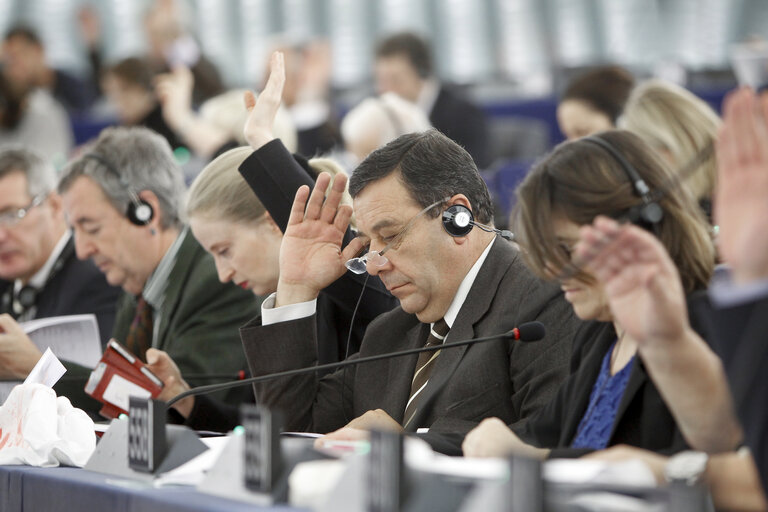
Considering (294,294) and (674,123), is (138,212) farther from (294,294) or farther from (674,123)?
(674,123)

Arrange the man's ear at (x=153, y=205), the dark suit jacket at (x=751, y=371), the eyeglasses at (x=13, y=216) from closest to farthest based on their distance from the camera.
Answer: the dark suit jacket at (x=751, y=371), the man's ear at (x=153, y=205), the eyeglasses at (x=13, y=216)

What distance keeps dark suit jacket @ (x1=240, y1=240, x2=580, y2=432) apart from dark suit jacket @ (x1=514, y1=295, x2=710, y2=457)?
107mm

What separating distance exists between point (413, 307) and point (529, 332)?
13.7 inches

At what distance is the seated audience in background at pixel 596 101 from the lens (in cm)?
456

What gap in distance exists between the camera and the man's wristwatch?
1474 millimetres

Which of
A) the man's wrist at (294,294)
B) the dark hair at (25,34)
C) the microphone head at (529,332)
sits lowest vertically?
the man's wrist at (294,294)

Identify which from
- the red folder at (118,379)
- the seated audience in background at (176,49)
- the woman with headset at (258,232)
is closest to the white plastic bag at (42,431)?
→ the red folder at (118,379)

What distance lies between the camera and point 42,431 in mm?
2191

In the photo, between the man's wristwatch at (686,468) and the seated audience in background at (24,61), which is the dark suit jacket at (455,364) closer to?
the man's wristwatch at (686,468)

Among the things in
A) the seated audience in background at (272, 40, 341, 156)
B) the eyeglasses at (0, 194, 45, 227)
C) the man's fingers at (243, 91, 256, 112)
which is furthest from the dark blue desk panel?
the seated audience in background at (272, 40, 341, 156)

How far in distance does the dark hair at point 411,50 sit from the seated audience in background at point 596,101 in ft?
6.39

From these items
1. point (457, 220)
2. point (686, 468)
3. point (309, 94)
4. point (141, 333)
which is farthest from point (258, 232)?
point (309, 94)

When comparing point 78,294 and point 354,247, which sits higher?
point 354,247

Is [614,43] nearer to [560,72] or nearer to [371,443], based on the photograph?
[560,72]
